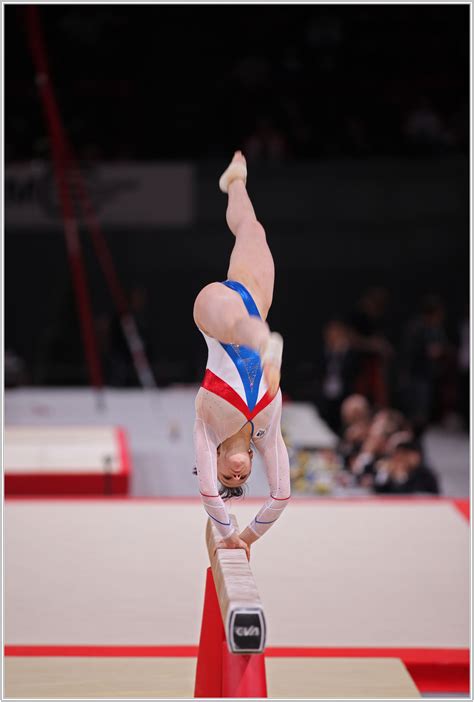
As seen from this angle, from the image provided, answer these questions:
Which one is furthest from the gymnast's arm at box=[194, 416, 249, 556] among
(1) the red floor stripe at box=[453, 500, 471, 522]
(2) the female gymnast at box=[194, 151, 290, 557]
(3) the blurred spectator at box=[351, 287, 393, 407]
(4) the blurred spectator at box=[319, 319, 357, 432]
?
(3) the blurred spectator at box=[351, 287, 393, 407]

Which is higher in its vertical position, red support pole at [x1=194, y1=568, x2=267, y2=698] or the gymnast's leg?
the gymnast's leg

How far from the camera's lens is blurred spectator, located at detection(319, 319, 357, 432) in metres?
8.06

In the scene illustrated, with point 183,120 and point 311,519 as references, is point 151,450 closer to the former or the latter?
point 311,519

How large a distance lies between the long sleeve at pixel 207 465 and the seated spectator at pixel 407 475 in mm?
3060

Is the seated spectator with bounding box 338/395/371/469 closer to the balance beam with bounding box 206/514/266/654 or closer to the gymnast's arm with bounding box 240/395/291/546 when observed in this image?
the gymnast's arm with bounding box 240/395/291/546

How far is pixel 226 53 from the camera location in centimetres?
1127

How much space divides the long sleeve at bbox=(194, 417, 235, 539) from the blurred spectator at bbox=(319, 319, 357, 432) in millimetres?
5398

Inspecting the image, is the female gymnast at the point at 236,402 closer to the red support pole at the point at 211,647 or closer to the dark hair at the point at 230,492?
the dark hair at the point at 230,492

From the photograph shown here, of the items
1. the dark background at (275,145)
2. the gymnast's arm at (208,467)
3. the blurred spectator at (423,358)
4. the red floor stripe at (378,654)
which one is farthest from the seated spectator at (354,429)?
the gymnast's arm at (208,467)

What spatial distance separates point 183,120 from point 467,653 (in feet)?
27.7

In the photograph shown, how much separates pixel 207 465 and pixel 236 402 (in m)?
0.19

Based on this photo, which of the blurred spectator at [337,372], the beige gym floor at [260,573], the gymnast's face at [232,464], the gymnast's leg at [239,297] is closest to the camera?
the gymnast's leg at [239,297]

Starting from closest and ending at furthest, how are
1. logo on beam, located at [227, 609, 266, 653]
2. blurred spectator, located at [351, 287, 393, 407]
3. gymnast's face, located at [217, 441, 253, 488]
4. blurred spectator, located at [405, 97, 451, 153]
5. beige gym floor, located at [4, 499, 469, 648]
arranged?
logo on beam, located at [227, 609, 266, 653], gymnast's face, located at [217, 441, 253, 488], beige gym floor, located at [4, 499, 469, 648], blurred spectator, located at [351, 287, 393, 407], blurred spectator, located at [405, 97, 451, 153]

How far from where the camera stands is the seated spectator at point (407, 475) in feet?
18.6
